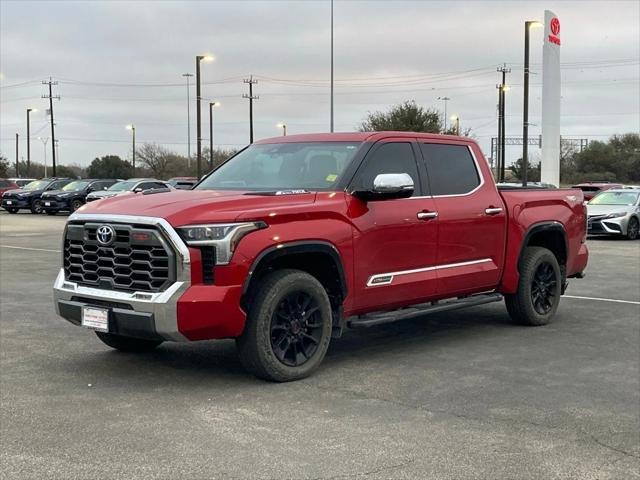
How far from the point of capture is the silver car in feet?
67.5

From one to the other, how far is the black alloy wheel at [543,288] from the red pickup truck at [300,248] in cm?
27

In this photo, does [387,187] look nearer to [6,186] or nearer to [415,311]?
[415,311]

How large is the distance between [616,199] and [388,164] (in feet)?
57.4

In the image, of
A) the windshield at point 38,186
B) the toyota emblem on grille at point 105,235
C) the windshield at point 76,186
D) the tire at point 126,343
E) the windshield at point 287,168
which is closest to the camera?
the toyota emblem on grille at point 105,235

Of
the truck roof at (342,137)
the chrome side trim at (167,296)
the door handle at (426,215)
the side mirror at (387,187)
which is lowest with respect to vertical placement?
the chrome side trim at (167,296)

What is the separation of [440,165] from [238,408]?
324 cm

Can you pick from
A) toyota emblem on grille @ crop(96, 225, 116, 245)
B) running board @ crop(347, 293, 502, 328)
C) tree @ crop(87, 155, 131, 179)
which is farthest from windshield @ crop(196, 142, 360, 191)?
tree @ crop(87, 155, 131, 179)

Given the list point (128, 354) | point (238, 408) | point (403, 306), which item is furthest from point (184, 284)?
point (403, 306)

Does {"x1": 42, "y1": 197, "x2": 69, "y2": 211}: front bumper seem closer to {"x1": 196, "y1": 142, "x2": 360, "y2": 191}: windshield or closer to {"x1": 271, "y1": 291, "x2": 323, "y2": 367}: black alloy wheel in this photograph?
{"x1": 196, "y1": 142, "x2": 360, "y2": 191}: windshield

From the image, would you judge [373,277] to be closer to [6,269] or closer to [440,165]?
[440,165]

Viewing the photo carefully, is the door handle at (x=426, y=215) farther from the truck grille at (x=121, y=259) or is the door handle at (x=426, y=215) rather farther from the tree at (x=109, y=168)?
the tree at (x=109, y=168)

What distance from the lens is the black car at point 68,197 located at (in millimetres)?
33844

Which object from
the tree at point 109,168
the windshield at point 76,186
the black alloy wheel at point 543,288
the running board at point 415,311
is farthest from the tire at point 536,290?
the tree at point 109,168

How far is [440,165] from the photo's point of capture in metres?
7.07
